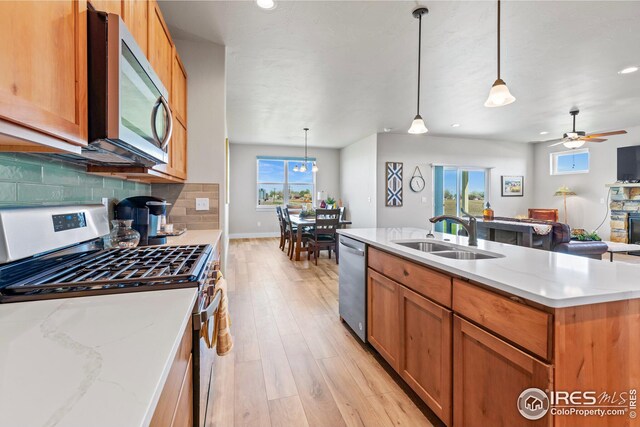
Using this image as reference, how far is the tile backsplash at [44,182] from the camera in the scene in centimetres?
100

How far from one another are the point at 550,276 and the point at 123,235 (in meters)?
2.06

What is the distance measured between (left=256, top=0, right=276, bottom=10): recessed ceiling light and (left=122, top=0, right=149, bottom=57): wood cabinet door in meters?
0.87

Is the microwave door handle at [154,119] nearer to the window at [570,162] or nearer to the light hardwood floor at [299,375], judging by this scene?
the light hardwood floor at [299,375]

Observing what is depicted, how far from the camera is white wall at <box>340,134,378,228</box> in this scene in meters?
6.70

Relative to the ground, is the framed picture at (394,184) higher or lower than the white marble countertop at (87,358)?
higher

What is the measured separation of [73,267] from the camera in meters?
1.12

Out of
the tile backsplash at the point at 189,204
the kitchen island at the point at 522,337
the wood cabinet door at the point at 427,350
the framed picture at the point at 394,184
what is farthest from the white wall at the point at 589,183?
the tile backsplash at the point at 189,204

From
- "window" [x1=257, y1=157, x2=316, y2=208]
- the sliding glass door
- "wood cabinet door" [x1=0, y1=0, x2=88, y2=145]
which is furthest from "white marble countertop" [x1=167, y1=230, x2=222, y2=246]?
the sliding glass door

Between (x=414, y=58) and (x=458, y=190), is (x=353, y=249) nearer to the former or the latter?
(x=414, y=58)

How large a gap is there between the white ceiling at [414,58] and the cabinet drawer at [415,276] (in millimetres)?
1848

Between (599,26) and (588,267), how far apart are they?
2.46 metres

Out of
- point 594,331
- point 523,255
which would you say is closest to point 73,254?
point 594,331

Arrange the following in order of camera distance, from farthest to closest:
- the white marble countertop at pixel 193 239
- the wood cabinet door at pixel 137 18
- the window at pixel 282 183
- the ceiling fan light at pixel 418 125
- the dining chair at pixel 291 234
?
the window at pixel 282 183, the dining chair at pixel 291 234, the ceiling fan light at pixel 418 125, the white marble countertop at pixel 193 239, the wood cabinet door at pixel 137 18

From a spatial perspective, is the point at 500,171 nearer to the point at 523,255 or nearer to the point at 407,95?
the point at 407,95
